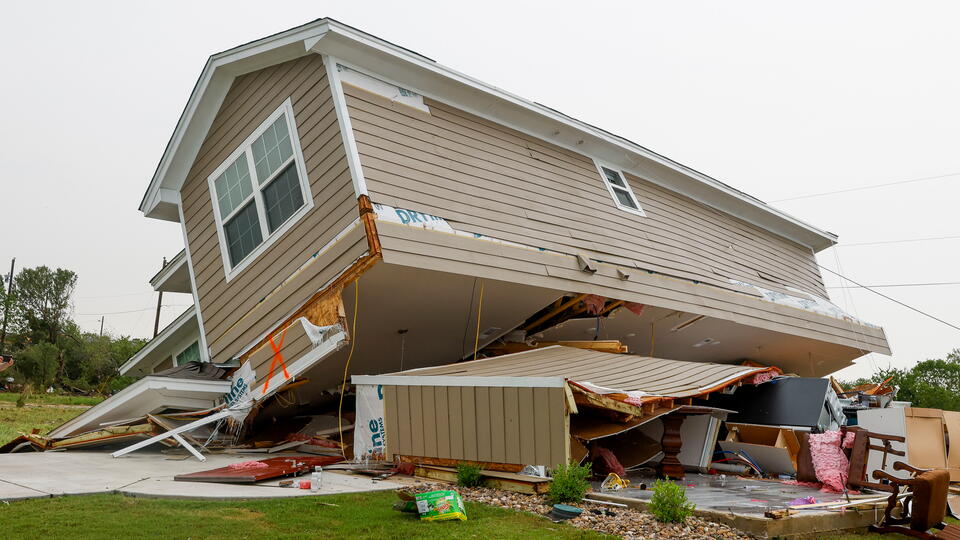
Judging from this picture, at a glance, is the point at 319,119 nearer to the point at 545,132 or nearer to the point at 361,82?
the point at 361,82

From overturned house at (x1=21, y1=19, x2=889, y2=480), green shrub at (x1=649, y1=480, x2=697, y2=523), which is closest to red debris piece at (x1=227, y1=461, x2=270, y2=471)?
overturned house at (x1=21, y1=19, x2=889, y2=480)

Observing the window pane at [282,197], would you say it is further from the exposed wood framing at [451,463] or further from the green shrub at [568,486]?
the green shrub at [568,486]

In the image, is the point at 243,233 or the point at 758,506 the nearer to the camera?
the point at 758,506

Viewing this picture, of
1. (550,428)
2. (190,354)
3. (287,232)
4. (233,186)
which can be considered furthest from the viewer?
(190,354)

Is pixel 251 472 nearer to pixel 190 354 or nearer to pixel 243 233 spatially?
pixel 243 233

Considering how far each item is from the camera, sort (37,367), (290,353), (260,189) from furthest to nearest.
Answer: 1. (37,367)
2. (260,189)
3. (290,353)

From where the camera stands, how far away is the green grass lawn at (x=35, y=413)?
12729mm

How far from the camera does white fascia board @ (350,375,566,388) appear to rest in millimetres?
6715

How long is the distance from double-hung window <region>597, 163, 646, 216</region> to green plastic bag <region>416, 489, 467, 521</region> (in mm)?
8344

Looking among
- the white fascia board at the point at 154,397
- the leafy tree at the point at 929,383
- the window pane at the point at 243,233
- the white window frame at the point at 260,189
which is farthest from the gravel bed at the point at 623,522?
the leafy tree at the point at 929,383

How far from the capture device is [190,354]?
1535 cm

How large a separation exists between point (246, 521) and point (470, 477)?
2446 mm

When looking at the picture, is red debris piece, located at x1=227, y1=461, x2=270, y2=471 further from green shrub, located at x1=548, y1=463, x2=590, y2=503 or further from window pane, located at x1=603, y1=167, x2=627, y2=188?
window pane, located at x1=603, y1=167, x2=627, y2=188

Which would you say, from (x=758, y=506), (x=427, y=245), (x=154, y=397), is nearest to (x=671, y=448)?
(x=758, y=506)
